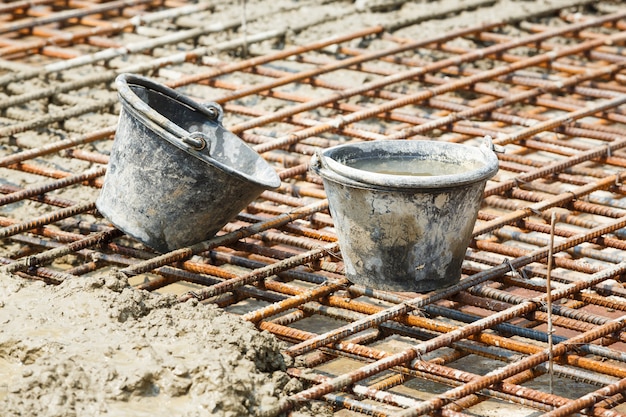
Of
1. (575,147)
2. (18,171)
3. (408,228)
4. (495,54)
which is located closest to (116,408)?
(408,228)

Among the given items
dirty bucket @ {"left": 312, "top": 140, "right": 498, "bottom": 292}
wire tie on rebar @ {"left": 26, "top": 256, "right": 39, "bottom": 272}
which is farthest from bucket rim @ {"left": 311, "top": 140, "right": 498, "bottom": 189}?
wire tie on rebar @ {"left": 26, "top": 256, "right": 39, "bottom": 272}

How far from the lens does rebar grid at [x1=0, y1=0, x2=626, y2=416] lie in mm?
3357

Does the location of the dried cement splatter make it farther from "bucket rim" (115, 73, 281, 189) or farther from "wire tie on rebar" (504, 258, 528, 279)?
"wire tie on rebar" (504, 258, 528, 279)

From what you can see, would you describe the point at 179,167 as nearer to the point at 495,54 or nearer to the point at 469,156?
the point at 469,156

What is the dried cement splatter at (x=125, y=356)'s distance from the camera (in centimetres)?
279

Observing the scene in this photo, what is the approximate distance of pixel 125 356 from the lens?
294 centimetres

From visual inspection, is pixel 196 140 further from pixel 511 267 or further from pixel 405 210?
Result: pixel 511 267

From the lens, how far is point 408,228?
11.4ft

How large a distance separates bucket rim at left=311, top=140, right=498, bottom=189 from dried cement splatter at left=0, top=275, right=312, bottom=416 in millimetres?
599

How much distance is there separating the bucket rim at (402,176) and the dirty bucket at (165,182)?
1.17 ft

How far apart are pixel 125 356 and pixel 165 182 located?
998 millimetres

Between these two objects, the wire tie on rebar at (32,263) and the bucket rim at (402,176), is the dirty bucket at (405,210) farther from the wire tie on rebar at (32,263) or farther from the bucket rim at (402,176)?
the wire tie on rebar at (32,263)

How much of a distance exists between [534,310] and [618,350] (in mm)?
313

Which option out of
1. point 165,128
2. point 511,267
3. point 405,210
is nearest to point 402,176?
point 405,210
